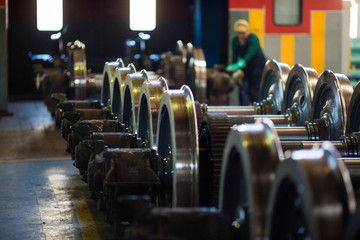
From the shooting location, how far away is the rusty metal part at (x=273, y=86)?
524 centimetres

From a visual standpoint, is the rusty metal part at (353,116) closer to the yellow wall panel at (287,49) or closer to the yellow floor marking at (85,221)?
the yellow floor marking at (85,221)

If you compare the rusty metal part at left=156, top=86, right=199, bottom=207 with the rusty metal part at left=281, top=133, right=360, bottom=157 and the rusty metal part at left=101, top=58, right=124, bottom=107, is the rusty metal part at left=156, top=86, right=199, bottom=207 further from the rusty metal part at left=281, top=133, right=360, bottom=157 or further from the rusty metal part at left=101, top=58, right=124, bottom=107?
the rusty metal part at left=101, top=58, right=124, bottom=107

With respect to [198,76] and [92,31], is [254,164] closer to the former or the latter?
[198,76]

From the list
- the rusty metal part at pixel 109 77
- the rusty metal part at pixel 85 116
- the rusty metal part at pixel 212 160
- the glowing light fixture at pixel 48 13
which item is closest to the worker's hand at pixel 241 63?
the rusty metal part at pixel 109 77

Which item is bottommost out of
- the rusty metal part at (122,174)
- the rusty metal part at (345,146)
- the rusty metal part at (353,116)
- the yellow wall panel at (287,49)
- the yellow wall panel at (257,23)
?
the rusty metal part at (122,174)

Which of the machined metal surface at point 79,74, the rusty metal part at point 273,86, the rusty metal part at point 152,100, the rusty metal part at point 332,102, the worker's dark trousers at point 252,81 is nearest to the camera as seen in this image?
the rusty metal part at point 152,100

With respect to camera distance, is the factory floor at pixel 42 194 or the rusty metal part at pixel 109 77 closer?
the factory floor at pixel 42 194

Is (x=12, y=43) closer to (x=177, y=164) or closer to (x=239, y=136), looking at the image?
(x=177, y=164)

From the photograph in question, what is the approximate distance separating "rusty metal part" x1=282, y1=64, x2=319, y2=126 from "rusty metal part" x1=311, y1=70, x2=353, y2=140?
85 mm

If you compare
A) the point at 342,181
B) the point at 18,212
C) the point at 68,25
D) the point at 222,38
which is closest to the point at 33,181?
the point at 18,212

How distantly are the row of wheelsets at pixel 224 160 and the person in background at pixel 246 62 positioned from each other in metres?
2.51

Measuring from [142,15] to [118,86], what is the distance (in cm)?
821

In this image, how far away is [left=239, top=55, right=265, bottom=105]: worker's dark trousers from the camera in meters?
8.46

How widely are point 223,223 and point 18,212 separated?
2367mm
